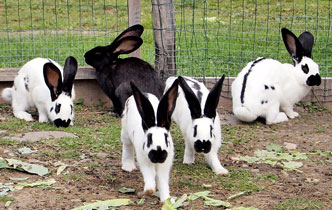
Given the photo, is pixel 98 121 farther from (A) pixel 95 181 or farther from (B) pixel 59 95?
(A) pixel 95 181

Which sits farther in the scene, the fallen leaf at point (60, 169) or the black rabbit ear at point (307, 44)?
the black rabbit ear at point (307, 44)

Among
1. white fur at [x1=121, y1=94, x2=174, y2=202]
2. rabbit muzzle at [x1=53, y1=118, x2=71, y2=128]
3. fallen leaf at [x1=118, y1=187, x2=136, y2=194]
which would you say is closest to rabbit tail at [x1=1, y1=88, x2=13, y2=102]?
rabbit muzzle at [x1=53, y1=118, x2=71, y2=128]

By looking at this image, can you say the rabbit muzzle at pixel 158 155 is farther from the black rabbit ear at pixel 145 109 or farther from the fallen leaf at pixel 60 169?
the fallen leaf at pixel 60 169

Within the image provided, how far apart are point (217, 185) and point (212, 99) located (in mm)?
614

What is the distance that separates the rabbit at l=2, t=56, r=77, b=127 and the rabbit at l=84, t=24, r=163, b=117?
487 mm

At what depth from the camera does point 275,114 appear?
21.2ft

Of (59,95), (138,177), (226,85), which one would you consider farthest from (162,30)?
(138,177)

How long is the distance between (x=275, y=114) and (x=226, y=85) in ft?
2.48

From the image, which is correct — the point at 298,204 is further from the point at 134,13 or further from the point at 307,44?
the point at 134,13

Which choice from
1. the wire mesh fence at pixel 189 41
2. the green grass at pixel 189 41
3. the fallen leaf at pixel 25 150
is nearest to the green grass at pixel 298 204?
the fallen leaf at pixel 25 150

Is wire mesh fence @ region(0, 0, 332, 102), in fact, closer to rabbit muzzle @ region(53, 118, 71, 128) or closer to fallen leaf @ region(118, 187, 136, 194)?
rabbit muzzle @ region(53, 118, 71, 128)

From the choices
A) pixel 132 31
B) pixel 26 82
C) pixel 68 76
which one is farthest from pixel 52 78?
pixel 132 31

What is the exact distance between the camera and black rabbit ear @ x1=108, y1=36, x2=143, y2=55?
6848 millimetres

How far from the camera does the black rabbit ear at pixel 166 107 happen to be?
167 inches
